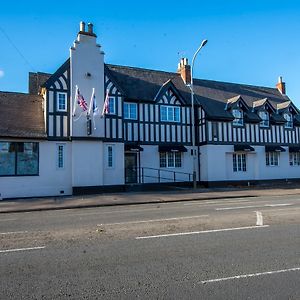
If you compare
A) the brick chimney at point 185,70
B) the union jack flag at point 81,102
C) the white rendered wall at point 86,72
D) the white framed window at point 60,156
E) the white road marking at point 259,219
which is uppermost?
the brick chimney at point 185,70

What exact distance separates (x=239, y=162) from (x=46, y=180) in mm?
17004

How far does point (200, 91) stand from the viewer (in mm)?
32656

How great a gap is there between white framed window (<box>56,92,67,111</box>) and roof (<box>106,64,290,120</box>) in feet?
14.7

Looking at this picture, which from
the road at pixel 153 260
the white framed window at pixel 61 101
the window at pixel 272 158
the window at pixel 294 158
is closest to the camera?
the road at pixel 153 260

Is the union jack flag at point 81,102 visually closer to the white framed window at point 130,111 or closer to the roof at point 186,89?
the roof at point 186,89

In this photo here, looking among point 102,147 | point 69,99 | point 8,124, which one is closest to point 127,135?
point 102,147

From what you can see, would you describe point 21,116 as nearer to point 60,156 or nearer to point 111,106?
point 60,156

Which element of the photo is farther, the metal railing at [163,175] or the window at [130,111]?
the metal railing at [163,175]

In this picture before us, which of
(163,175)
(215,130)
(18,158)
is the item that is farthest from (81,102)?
(215,130)

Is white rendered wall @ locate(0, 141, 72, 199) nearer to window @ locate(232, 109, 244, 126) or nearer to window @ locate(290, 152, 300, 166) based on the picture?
window @ locate(232, 109, 244, 126)

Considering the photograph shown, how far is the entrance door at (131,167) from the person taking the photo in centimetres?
2766

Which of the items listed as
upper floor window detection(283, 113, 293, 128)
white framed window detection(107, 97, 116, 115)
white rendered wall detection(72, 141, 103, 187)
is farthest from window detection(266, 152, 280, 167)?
white rendered wall detection(72, 141, 103, 187)

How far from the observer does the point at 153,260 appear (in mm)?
6691

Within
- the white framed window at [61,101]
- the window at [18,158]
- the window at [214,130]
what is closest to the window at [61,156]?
the window at [18,158]
